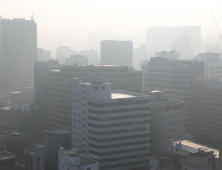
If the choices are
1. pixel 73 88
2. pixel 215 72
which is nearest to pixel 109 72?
pixel 73 88

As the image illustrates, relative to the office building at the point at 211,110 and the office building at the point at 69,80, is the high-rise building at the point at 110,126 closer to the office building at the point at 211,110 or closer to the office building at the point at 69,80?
the office building at the point at 69,80

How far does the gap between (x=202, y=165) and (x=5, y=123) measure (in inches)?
3775

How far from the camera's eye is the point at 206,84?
138375 mm

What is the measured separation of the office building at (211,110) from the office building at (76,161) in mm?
65675

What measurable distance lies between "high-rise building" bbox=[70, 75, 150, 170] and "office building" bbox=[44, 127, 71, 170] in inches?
256

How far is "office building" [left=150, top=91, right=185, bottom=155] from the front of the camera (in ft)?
324

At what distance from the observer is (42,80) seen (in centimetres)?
17025

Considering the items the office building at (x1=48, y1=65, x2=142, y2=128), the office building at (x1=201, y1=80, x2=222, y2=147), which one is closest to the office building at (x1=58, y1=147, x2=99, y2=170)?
the office building at (x1=48, y1=65, x2=142, y2=128)

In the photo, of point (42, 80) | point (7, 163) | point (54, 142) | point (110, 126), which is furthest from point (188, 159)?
point (42, 80)

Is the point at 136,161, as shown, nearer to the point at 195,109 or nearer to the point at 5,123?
the point at 195,109

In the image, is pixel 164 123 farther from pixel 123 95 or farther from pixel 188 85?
pixel 188 85

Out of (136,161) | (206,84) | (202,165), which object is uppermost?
(206,84)

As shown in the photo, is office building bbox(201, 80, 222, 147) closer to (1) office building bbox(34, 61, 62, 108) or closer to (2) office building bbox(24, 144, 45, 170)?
(2) office building bbox(24, 144, 45, 170)

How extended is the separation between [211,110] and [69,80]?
1943 inches
